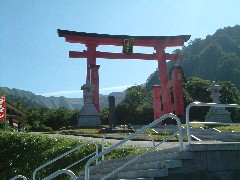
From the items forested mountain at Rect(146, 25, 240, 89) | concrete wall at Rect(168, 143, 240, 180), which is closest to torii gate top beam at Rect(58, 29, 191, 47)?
concrete wall at Rect(168, 143, 240, 180)

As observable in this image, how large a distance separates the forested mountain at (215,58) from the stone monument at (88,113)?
63147 mm

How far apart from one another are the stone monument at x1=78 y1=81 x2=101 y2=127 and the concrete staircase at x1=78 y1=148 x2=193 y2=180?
18146mm

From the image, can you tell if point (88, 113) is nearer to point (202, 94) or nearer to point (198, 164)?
point (198, 164)

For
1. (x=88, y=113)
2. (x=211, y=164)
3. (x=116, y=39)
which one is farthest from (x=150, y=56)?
(x=211, y=164)

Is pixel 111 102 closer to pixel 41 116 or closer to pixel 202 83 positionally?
pixel 41 116

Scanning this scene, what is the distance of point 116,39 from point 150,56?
139 inches

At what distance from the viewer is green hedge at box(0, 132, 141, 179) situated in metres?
10.7

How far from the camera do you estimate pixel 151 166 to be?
5.85 metres

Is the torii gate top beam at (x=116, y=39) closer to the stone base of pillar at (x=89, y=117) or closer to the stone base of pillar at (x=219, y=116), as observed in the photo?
the stone base of pillar at (x=89, y=117)

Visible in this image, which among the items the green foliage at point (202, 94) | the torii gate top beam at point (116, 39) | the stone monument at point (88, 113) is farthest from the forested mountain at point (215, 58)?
the stone monument at point (88, 113)

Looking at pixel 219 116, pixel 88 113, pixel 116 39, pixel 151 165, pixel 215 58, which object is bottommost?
pixel 151 165

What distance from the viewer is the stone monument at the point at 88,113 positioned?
995 inches

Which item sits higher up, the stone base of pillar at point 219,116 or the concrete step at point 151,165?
the stone base of pillar at point 219,116

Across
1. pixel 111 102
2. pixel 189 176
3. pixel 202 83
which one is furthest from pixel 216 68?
pixel 189 176
